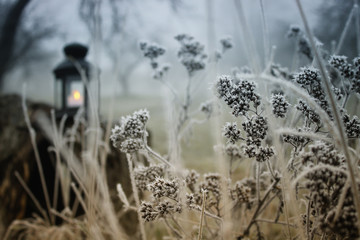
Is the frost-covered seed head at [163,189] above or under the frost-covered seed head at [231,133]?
under

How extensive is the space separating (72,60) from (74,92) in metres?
0.22

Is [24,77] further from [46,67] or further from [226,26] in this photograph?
[226,26]

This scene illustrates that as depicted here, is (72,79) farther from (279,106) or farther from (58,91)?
(279,106)

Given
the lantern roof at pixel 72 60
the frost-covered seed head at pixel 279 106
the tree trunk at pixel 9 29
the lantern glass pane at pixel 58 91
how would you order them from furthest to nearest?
the tree trunk at pixel 9 29, the lantern glass pane at pixel 58 91, the lantern roof at pixel 72 60, the frost-covered seed head at pixel 279 106

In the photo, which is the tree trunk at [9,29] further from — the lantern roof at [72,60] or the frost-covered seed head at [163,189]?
the frost-covered seed head at [163,189]

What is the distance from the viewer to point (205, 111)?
0.67m

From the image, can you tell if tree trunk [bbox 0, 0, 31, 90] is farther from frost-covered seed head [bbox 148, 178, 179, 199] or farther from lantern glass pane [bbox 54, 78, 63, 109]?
frost-covered seed head [bbox 148, 178, 179, 199]

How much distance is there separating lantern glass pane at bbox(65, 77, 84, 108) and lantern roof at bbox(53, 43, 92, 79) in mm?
56

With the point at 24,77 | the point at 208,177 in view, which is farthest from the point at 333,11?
the point at 24,77

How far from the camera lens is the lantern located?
1.67 metres

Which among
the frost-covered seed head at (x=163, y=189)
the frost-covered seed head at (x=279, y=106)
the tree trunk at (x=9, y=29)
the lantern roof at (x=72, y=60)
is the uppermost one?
the tree trunk at (x=9, y=29)

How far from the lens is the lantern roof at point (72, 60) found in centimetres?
167

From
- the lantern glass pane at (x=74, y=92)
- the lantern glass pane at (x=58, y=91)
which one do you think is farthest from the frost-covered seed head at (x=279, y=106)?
the lantern glass pane at (x=58, y=91)

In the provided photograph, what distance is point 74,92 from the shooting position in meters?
1.77
